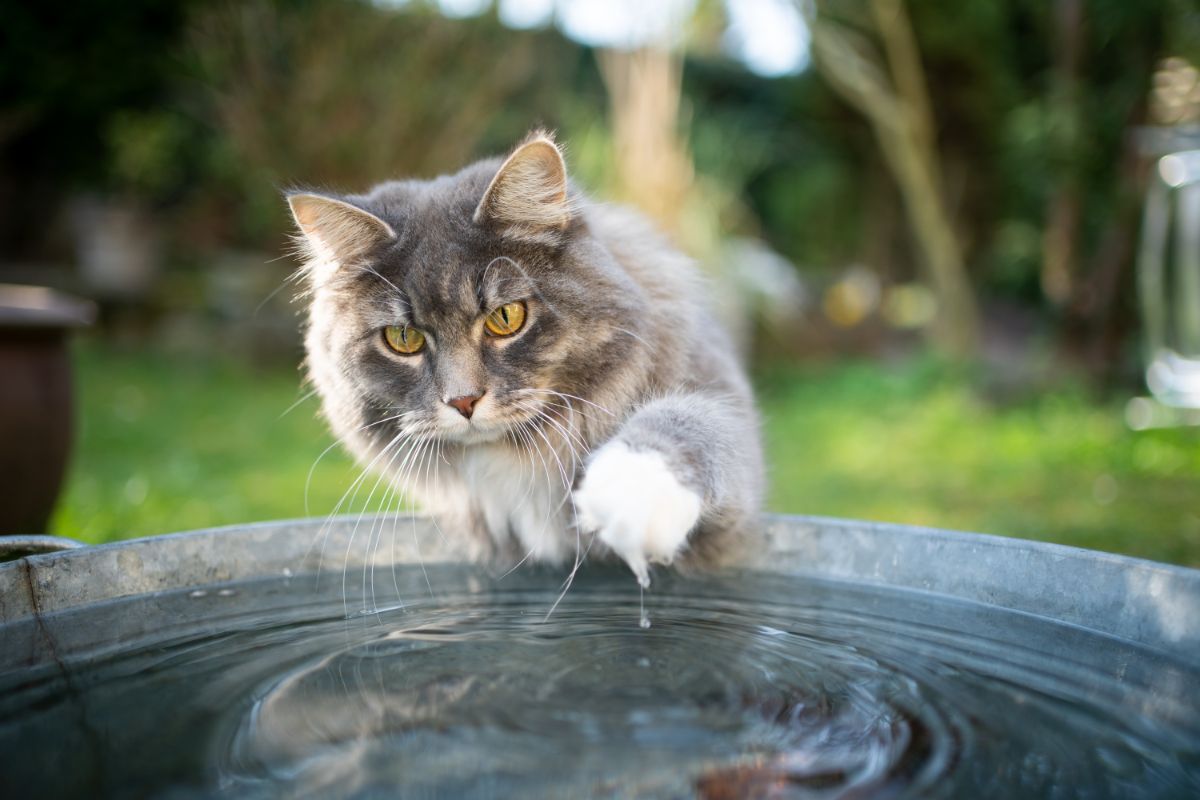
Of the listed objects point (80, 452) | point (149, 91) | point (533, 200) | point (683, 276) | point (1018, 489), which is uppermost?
point (149, 91)

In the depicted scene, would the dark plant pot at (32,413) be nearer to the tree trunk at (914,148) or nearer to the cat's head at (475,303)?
the cat's head at (475,303)

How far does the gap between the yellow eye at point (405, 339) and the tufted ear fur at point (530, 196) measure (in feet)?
0.82

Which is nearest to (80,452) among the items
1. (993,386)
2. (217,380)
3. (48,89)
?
(217,380)

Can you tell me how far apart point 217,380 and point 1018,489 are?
5792 millimetres

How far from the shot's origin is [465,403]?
1679 millimetres

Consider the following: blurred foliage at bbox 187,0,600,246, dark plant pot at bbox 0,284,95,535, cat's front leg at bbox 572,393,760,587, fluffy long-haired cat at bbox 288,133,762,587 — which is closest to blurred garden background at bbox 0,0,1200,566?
blurred foliage at bbox 187,0,600,246

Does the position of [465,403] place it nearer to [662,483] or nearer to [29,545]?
[662,483]

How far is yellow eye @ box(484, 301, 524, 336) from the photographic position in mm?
1756

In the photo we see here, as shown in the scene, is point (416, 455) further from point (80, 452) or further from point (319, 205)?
point (80, 452)

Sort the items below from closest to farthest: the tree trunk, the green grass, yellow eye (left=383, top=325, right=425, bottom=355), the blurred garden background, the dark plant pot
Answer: yellow eye (left=383, top=325, right=425, bottom=355) → the dark plant pot → the green grass → the blurred garden background → the tree trunk

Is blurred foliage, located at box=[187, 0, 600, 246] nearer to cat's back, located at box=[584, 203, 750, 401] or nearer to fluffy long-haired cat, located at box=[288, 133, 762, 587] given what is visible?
cat's back, located at box=[584, 203, 750, 401]

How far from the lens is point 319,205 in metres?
1.77

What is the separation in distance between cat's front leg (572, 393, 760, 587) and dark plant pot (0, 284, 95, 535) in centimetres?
232

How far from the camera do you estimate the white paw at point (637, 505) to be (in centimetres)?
132
